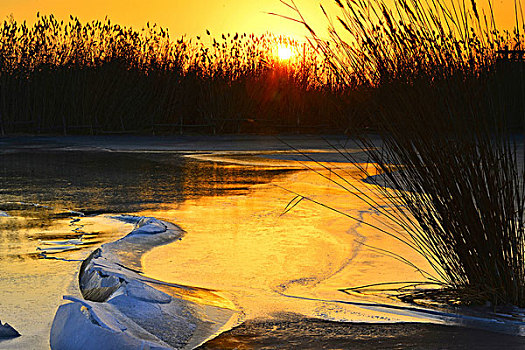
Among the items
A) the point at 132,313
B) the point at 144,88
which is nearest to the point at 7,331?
the point at 132,313

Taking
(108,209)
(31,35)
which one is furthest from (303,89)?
(108,209)

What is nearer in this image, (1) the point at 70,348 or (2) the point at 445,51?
(1) the point at 70,348

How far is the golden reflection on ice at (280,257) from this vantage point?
2877 millimetres

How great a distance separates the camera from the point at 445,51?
255 cm

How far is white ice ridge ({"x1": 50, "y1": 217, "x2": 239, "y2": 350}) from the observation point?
2197 millimetres

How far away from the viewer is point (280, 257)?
12.0ft

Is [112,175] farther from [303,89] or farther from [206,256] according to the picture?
[303,89]

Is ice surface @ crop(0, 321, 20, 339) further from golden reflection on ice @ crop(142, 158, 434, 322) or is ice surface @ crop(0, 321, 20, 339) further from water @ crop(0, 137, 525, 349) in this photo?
golden reflection on ice @ crop(142, 158, 434, 322)

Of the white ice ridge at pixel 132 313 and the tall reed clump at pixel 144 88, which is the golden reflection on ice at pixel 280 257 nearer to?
the white ice ridge at pixel 132 313

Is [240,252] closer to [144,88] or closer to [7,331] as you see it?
[7,331]

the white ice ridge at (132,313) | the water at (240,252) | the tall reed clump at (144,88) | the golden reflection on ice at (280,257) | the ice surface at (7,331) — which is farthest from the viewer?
the tall reed clump at (144,88)

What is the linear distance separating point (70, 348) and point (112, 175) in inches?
233

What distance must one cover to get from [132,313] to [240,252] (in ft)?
4.11

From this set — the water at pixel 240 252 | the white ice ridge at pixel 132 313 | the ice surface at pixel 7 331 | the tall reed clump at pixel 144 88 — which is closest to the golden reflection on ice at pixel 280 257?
the water at pixel 240 252
